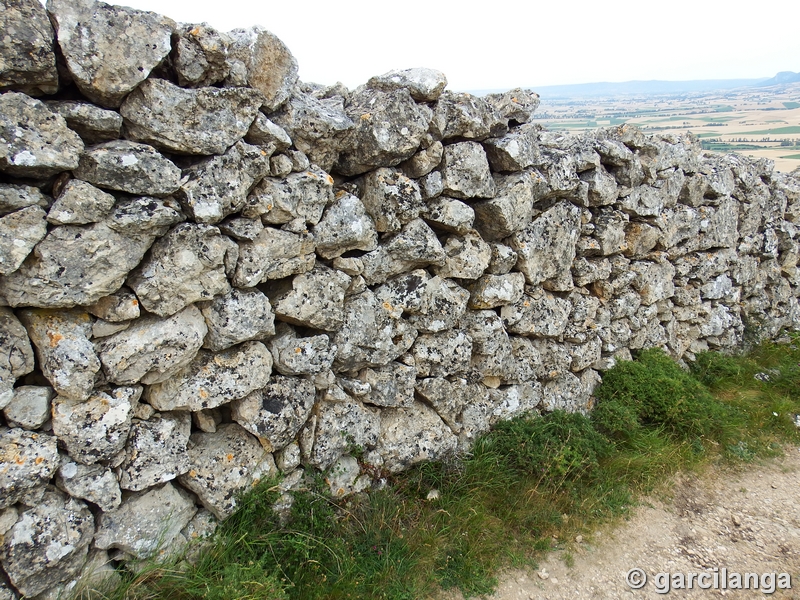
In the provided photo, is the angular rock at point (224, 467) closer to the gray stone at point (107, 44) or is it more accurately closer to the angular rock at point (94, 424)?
the angular rock at point (94, 424)

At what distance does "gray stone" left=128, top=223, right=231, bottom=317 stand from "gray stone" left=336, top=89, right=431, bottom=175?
53.9 inches

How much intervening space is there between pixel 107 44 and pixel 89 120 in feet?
1.46

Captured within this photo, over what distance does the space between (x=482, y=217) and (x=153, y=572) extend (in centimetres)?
396

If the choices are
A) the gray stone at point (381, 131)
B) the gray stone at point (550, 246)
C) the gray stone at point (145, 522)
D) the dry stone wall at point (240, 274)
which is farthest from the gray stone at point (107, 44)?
the gray stone at point (550, 246)

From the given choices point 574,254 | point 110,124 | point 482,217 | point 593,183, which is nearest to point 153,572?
point 110,124

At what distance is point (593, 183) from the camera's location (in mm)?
5863

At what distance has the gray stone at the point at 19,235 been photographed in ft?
9.21

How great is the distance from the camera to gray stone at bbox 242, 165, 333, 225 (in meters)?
3.67

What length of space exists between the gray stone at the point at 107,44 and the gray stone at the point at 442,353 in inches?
118

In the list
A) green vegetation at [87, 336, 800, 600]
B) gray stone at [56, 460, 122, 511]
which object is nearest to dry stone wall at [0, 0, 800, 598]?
gray stone at [56, 460, 122, 511]

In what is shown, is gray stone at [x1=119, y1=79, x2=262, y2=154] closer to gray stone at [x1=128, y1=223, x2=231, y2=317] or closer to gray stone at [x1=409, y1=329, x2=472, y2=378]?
gray stone at [x1=128, y1=223, x2=231, y2=317]

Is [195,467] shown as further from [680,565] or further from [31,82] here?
[680,565]

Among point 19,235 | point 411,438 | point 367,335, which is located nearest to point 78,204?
point 19,235

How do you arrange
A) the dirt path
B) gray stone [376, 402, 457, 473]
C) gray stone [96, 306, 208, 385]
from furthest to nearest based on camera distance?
gray stone [376, 402, 457, 473], the dirt path, gray stone [96, 306, 208, 385]
